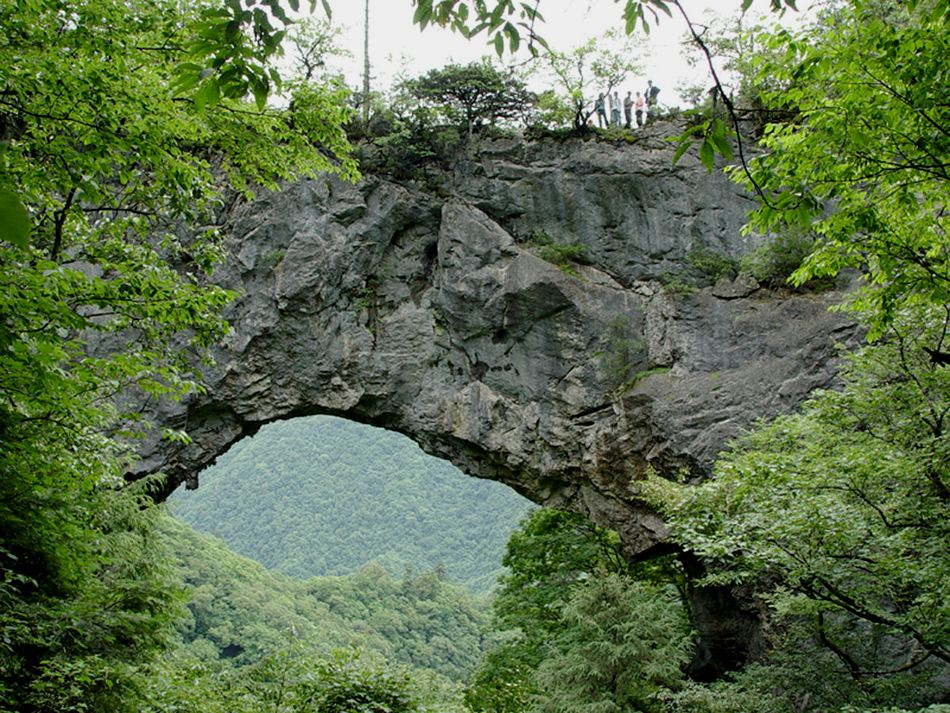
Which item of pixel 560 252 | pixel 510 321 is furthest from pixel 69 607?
pixel 560 252

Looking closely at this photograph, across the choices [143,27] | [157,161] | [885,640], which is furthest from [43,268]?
[885,640]

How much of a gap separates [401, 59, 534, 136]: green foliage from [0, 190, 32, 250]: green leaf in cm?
1403

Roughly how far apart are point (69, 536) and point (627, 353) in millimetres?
9617

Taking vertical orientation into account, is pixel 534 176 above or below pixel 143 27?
above

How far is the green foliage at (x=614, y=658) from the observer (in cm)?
893

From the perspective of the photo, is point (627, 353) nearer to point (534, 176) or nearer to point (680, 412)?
point (680, 412)

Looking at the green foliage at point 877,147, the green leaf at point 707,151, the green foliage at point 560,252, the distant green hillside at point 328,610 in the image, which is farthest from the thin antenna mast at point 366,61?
the distant green hillside at point 328,610

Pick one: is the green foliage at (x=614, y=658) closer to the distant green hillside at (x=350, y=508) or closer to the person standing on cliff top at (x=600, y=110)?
the person standing on cliff top at (x=600, y=110)

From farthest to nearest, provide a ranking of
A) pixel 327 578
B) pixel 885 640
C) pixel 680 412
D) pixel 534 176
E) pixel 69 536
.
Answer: pixel 327 578 → pixel 534 176 → pixel 680 412 → pixel 885 640 → pixel 69 536

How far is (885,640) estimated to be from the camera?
8992 millimetres

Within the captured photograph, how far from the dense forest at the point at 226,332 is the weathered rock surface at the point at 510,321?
7.06 feet

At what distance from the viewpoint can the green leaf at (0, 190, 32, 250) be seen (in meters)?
0.79

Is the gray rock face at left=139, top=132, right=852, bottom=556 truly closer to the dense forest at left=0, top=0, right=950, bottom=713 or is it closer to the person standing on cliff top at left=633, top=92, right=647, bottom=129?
the person standing on cliff top at left=633, top=92, right=647, bottom=129

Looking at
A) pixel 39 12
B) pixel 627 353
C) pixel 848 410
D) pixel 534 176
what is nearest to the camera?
pixel 39 12
